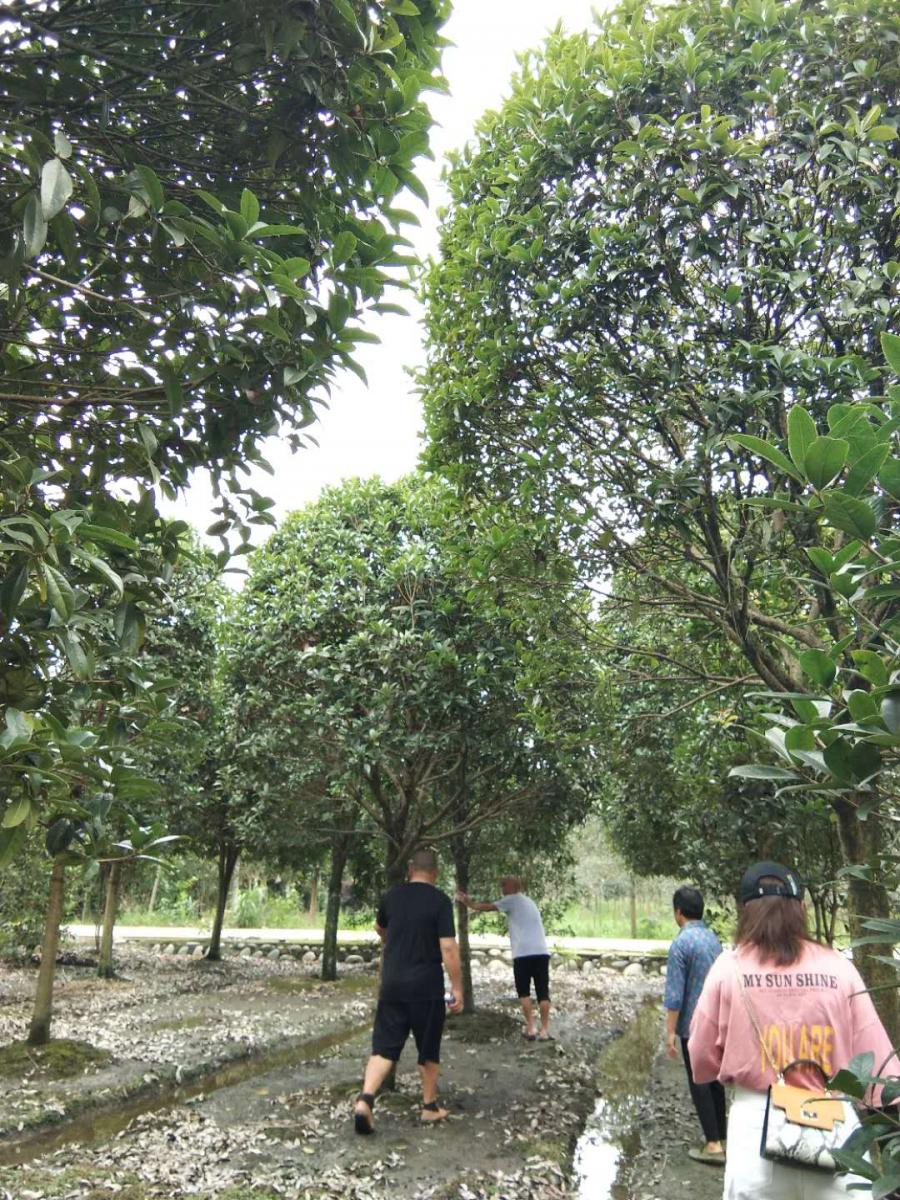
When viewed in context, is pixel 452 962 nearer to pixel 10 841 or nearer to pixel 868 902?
pixel 868 902

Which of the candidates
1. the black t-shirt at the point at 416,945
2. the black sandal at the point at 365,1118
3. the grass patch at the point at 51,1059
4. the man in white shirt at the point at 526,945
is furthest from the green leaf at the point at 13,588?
the man in white shirt at the point at 526,945

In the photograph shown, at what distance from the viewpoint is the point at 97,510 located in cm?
343

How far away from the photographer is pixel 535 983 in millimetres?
10547

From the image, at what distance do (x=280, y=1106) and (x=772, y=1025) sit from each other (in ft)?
19.8

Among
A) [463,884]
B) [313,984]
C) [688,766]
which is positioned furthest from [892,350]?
[313,984]

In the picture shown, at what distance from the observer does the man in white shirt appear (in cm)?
1043

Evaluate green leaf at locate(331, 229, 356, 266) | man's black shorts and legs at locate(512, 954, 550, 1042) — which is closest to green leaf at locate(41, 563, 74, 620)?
green leaf at locate(331, 229, 356, 266)

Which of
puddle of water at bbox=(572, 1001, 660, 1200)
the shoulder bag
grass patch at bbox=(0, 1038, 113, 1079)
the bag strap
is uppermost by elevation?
the bag strap

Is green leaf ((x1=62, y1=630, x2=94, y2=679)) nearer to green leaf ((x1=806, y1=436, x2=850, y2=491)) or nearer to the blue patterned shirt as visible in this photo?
green leaf ((x1=806, y1=436, x2=850, y2=491))

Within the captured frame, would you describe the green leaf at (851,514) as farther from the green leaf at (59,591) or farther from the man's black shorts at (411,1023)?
the man's black shorts at (411,1023)

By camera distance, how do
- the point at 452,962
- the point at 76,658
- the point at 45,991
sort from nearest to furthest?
the point at 76,658
the point at 452,962
the point at 45,991

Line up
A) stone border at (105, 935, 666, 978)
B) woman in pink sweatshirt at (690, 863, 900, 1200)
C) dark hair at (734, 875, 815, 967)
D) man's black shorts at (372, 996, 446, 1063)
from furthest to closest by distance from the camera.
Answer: stone border at (105, 935, 666, 978)
man's black shorts at (372, 996, 446, 1063)
dark hair at (734, 875, 815, 967)
woman in pink sweatshirt at (690, 863, 900, 1200)

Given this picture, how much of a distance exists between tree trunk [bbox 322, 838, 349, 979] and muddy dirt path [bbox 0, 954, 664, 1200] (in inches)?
121

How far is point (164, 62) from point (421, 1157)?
6.95m
